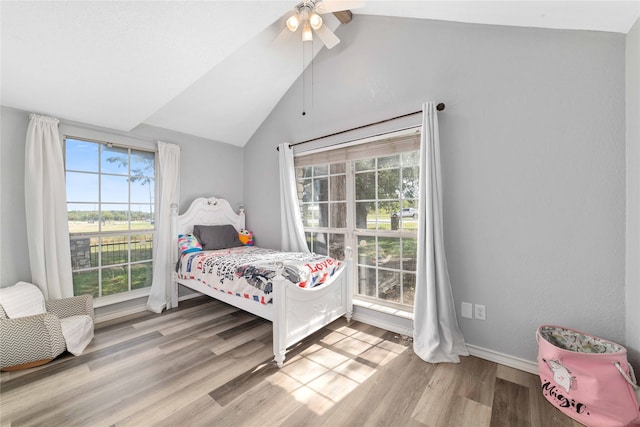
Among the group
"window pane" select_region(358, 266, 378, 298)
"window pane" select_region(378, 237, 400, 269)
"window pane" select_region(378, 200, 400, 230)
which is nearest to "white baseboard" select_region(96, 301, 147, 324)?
"window pane" select_region(358, 266, 378, 298)

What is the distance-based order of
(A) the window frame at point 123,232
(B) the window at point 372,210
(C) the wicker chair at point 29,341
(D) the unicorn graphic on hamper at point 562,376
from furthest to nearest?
1. (A) the window frame at point 123,232
2. (B) the window at point 372,210
3. (C) the wicker chair at point 29,341
4. (D) the unicorn graphic on hamper at point 562,376

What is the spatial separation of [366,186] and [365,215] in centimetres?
32

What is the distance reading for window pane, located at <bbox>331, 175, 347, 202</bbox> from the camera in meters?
2.96

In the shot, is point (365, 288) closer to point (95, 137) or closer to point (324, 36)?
point (324, 36)

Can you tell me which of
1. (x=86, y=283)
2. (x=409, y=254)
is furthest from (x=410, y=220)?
(x=86, y=283)

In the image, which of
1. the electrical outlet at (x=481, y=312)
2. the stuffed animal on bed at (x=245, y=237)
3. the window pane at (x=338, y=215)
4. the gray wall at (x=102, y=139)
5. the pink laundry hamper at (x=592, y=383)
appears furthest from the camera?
the stuffed animal on bed at (x=245, y=237)

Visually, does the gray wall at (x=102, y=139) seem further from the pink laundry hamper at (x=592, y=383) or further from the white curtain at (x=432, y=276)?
the pink laundry hamper at (x=592, y=383)

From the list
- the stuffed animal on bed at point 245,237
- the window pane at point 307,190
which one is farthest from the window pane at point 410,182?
the stuffed animal on bed at point 245,237

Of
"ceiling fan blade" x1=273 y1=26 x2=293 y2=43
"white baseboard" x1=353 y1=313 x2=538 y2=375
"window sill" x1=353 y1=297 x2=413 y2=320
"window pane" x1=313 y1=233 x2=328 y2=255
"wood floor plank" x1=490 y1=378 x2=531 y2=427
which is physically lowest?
"wood floor plank" x1=490 y1=378 x2=531 y2=427

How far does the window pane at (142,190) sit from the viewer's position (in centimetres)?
308

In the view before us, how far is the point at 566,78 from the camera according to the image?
1.72 m

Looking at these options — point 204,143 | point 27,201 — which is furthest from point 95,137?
point 204,143

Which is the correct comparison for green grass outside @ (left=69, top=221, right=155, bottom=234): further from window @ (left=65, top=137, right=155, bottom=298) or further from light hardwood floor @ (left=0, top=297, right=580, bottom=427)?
light hardwood floor @ (left=0, top=297, right=580, bottom=427)

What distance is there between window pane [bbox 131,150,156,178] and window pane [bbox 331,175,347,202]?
2.26 meters
